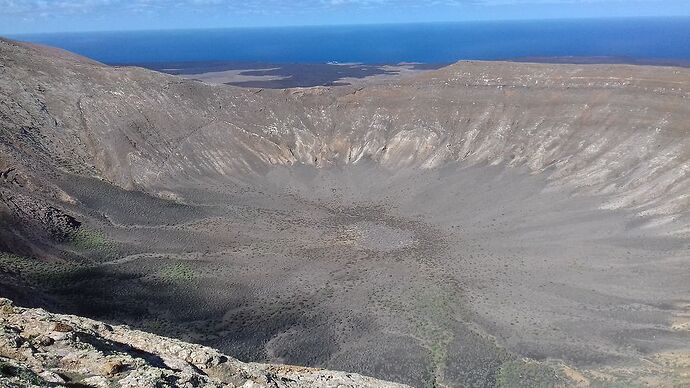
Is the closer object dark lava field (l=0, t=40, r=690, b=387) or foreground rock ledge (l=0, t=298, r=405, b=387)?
foreground rock ledge (l=0, t=298, r=405, b=387)

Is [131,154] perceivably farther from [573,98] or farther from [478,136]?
[573,98]

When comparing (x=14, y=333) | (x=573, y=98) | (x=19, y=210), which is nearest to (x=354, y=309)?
(x=14, y=333)

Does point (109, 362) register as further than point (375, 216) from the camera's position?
No

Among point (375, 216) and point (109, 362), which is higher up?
point (109, 362)

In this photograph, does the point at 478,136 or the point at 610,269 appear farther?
the point at 478,136
